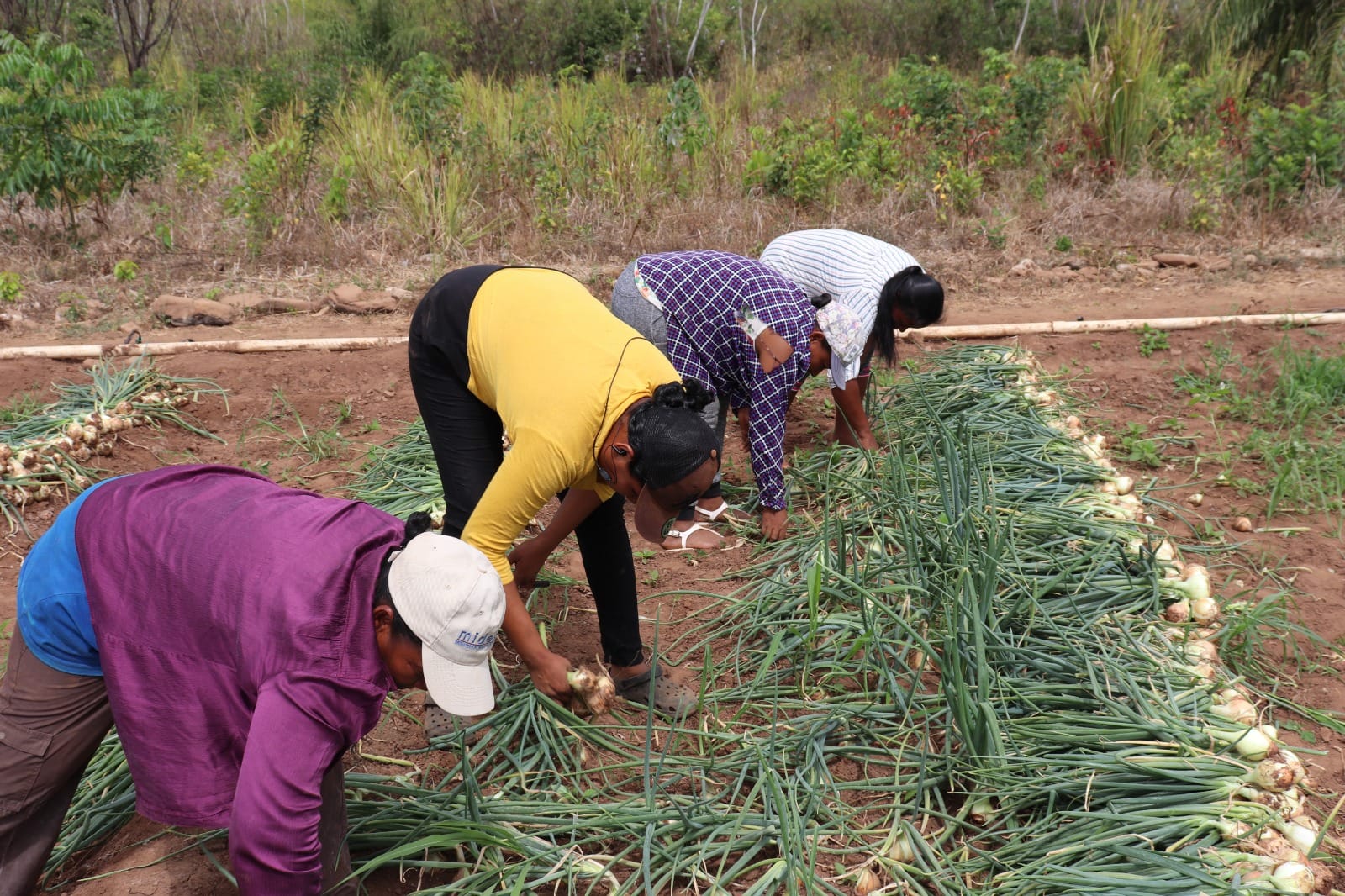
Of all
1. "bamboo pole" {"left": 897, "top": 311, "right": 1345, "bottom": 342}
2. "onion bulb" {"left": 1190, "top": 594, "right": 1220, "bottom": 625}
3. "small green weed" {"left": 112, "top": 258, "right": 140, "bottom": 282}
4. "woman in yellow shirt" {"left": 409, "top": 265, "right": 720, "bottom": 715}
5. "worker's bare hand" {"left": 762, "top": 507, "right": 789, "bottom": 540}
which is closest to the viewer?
"woman in yellow shirt" {"left": 409, "top": 265, "right": 720, "bottom": 715}

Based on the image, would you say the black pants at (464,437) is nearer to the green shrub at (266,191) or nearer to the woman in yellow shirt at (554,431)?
the woman in yellow shirt at (554,431)

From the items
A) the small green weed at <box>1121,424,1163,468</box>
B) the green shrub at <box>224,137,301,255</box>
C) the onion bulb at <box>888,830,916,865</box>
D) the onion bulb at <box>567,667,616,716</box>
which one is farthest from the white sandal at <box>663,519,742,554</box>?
the green shrub at <box>224,137,301,255</box>

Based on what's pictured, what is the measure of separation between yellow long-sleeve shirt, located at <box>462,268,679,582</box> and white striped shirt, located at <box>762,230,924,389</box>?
1.58m

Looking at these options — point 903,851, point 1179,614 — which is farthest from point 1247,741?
point 903,851

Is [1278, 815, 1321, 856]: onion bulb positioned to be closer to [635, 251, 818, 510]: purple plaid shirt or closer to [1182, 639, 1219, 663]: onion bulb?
[1182, 639, 1219, 663]: onion bulb

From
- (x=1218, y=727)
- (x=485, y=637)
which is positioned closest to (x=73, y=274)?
(x=485, y=637)

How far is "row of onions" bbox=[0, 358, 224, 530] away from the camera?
400 centimetres

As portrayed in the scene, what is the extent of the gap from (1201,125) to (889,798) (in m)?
7.90

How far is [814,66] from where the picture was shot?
1157 centimetres

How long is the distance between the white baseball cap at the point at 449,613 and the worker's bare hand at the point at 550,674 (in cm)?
73

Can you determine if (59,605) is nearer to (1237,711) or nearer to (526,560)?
(526,560)

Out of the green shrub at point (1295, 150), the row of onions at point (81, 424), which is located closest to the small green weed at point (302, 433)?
the row of onions at point (81, 424)

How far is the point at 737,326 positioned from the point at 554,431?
1487mm

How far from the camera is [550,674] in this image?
232cm
